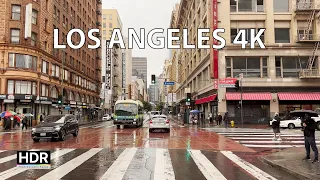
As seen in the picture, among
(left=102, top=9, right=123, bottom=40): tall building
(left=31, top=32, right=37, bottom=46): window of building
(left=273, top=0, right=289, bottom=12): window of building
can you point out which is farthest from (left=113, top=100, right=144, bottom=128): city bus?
(left=102, top=9, right=123, bottom=40): tall building

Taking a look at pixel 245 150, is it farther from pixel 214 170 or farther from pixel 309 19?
pixel 309 19

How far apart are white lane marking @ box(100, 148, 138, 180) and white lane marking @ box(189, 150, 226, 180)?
2502 millimetres

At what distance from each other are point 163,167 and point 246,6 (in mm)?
33459

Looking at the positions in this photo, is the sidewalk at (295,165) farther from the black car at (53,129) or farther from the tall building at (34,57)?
the tall building at (34,57)

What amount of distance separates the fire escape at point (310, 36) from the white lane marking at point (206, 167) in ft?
94.2

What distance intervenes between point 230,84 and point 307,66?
38.6 feet

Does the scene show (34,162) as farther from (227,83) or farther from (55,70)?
(55,70)

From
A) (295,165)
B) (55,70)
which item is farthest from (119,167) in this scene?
(55,70)

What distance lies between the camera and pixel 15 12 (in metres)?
41.1

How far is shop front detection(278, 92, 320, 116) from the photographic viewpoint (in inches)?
1443

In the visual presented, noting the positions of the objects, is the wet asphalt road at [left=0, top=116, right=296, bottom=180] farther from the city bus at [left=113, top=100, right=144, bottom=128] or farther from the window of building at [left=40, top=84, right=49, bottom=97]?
the window of building at [left=40, top=84, right=49, bottom=97]

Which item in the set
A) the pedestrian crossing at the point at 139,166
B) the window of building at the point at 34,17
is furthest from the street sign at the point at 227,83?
the window of building at the point at 34,17

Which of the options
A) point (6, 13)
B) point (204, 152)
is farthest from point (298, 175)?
point (6, 13)

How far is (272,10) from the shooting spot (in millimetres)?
38000
